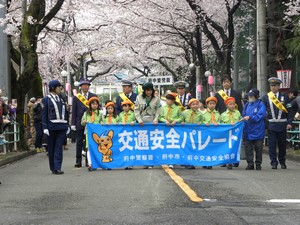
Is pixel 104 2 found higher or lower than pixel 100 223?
higher

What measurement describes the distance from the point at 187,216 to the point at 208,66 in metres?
40.8

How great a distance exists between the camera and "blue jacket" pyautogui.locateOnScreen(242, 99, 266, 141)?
13602 millimetres

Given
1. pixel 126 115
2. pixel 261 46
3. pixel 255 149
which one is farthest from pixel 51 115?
pixel 261 46

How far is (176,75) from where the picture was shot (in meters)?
51.0

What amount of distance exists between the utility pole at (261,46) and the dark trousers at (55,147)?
1053 centimetres

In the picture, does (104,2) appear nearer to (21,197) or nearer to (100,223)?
(21,197)

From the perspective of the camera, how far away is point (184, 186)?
1030 cm

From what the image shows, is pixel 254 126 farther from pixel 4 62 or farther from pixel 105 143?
pixel 4 62

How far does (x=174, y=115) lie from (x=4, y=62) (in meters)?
7.63

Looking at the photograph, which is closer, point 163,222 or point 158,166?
point 163,222

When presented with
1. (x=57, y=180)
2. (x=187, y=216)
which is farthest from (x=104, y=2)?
(x=187, y=216)

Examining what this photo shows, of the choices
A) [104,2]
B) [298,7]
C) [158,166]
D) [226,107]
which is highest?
[104,2]

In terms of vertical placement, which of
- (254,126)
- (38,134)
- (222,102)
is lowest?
(38,134)

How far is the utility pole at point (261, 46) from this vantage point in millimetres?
21995
